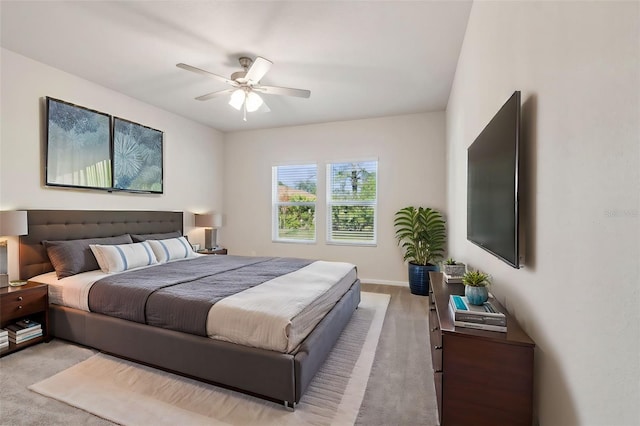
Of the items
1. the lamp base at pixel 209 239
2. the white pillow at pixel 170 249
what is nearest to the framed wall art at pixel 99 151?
the white pillow at pixel 170 249

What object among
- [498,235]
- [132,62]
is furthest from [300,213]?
[498,235]

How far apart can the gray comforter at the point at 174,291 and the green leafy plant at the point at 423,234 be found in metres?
2.13

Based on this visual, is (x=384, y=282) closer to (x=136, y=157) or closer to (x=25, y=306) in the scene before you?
(x=136, y=157)

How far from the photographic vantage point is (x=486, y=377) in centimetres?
137

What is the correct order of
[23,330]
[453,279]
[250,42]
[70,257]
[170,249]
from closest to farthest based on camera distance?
[453,279]
[23,330]
[250,42]
[70,257]
[170,249]

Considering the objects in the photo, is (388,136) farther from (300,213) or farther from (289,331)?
(289,331)

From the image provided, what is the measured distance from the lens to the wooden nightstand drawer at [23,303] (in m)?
2.52

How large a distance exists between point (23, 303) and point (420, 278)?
4.42m

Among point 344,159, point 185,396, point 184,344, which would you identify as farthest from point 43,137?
point 344,159

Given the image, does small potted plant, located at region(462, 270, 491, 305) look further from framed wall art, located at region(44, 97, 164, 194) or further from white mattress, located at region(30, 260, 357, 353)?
framed wall art, located at region(44, 97, 164, 194)

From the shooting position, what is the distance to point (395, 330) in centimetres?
307

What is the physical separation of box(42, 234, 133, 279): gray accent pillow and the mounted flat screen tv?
12.4 feet

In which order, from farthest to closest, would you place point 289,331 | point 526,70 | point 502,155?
point 289,331 → point 502,155 → point 526,70

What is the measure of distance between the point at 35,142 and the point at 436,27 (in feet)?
13.6
